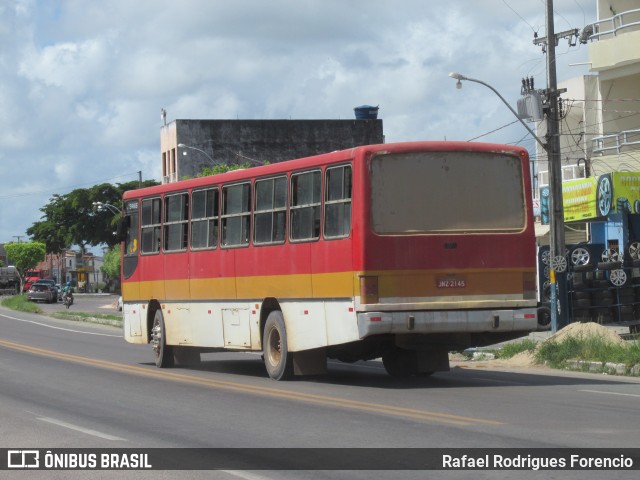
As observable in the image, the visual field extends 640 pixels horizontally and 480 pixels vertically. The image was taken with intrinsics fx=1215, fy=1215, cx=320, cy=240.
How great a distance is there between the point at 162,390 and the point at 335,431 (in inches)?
225

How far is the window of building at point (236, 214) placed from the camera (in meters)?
19.2

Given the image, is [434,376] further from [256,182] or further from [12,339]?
[12,339]

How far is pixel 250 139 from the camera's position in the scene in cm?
8875

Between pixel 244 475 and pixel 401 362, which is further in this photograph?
pixel 401 362

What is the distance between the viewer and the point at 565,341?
21.8 metres

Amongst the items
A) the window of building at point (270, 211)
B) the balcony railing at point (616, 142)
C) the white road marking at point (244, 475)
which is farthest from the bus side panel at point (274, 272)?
the balcony railing at point (616, 142)

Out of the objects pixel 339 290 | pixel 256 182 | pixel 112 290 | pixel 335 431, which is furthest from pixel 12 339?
pixel 112 290

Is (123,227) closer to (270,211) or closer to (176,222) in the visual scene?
(176,222)

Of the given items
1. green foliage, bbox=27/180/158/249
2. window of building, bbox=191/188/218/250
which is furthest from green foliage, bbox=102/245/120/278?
window of building, bbox=191/188/218/250

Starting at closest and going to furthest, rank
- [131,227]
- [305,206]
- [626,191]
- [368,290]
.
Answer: [368,290]
[305,206]
[131,227]
[626,191]

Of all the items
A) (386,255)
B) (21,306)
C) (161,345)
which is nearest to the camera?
(386,255)

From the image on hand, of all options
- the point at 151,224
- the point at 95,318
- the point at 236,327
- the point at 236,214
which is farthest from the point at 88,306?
the point at 236,214

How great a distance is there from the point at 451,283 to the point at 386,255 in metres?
1.01

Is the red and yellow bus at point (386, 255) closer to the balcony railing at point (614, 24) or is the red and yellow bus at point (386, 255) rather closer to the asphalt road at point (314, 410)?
the asphalt road at point (314, 410)
